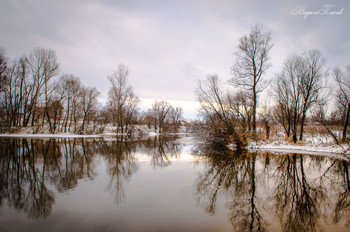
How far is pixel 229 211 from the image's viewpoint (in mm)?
3992

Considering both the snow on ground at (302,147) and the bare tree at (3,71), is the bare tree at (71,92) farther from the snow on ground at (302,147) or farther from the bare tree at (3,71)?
the snow on ground at (302,147)

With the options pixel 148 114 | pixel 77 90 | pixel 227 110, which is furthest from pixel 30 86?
pixel 148 114

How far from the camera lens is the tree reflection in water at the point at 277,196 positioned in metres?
3.63

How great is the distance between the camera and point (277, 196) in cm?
489

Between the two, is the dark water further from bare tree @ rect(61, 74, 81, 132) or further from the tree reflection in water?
bare tree @ rect(61, 74, 81, 132)

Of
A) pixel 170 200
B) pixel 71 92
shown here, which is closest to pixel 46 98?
pixel 71 92

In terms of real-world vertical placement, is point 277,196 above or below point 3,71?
below

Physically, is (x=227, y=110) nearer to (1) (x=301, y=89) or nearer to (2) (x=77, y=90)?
(1) (x=301, y=89)

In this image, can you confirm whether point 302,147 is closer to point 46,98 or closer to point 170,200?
point 170,200

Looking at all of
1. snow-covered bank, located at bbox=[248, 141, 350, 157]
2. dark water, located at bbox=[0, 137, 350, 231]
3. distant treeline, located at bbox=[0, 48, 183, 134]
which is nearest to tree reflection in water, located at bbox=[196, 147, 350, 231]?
dark water, located at bbox=[0, 137, 350, 231]

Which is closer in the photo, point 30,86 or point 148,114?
point 30,86

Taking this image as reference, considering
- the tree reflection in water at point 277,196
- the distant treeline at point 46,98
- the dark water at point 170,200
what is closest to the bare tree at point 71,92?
the distant treeline at point 46,98

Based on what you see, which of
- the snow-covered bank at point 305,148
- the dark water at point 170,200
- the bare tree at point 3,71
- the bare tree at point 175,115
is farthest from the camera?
the bare tree at point 175,115

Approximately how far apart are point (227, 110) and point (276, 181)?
1261cm
